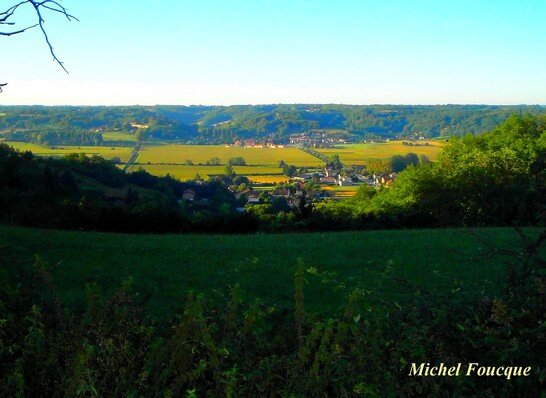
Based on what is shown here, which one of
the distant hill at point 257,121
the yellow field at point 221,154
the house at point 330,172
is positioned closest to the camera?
the house at point 330,172

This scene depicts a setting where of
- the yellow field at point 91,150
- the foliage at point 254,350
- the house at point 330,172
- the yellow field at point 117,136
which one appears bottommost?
the house at point 330,172

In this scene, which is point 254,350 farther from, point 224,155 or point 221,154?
point 221,154

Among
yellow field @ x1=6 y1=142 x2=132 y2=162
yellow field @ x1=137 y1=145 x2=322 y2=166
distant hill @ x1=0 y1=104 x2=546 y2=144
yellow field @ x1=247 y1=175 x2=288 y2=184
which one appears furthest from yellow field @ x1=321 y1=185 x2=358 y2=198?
distant hill @ x1=0 y1=104 x2=546 y2=144

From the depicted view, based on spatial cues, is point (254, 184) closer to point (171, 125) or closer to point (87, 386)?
point (171, 125)

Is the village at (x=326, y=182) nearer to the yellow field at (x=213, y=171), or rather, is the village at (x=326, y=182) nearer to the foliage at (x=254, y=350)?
the yellow field at (x=213, y=171)

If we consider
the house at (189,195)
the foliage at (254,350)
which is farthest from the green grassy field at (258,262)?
Answer: the house at (189,195)
